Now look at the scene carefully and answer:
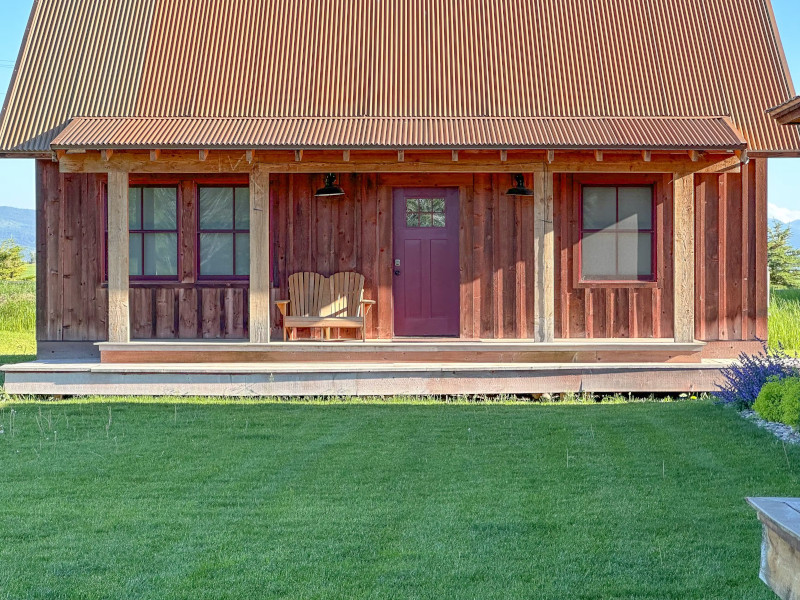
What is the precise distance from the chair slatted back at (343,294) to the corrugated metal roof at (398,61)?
6.53ft

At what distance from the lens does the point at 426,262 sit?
13.1 metres

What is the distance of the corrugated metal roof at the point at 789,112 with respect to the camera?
7312 millimetres

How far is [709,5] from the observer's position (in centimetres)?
1405

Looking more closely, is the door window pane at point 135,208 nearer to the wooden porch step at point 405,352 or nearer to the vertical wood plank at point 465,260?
the wooden porch step at point 405,352

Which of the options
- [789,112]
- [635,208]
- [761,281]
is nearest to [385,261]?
[635,208]

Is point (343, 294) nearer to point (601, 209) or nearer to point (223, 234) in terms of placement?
point (223, 234)

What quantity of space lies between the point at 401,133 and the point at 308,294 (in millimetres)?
2492

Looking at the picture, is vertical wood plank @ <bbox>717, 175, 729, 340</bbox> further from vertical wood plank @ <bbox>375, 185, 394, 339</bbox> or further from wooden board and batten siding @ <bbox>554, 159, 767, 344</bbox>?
vertical wood plank @ <bbox>375, 185, 394, 339</bbox>

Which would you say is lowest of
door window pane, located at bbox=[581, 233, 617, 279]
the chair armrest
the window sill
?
the chair armrest

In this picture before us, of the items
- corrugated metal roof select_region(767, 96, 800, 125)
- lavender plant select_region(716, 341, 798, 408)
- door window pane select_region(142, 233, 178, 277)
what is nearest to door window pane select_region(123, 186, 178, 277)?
door window pane select_region(142, 233, 178, 277)

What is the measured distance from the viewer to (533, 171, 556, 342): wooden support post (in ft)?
38.7

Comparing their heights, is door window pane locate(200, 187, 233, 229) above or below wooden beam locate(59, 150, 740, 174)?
below

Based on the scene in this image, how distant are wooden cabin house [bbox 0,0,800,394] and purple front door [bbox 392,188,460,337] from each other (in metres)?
0.03

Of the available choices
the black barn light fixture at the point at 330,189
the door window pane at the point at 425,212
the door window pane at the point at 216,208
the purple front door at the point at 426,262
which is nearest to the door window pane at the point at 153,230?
the door window pane at the point at 216,208
